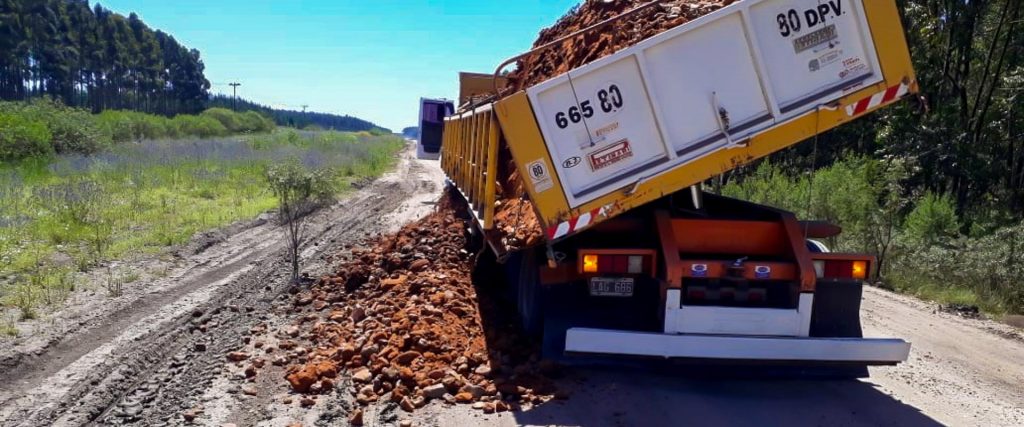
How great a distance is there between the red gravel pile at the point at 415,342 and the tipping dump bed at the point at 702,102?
1319 millimetres

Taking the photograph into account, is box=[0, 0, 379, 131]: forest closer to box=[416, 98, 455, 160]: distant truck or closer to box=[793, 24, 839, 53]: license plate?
box=[416, 98, 455, 160]: distant truck

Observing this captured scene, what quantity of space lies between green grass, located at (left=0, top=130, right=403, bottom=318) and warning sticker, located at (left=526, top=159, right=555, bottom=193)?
238 inches

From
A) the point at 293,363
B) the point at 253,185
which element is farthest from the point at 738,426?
the point at 253,185

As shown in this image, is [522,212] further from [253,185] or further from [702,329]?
[253,185]

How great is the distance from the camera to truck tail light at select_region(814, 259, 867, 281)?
18.1ft

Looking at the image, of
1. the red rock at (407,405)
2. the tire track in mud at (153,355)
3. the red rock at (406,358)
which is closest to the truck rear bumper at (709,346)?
the red rock at (407,405)

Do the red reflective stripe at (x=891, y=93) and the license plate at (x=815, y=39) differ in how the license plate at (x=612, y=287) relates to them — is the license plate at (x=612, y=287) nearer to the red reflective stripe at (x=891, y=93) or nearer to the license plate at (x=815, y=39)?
the license plate at (x=815, y=39)

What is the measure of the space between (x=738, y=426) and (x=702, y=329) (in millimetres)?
751

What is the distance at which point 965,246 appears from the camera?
39.0ft

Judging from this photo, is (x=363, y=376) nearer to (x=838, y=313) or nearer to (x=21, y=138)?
(x=838, y=313)

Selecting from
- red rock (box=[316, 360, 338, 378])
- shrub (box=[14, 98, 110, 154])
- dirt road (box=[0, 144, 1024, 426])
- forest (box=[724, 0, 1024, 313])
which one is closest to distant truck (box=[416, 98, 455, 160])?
forest (box=[724, 0, 1024, 313])

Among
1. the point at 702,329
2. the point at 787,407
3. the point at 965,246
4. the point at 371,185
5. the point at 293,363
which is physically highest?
the point at 371,185

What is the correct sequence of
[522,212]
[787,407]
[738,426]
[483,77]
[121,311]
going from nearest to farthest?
[738,426] → [787,407] → [522,212] → [121,311] → [483,77]

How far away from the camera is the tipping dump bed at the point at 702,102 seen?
4.98 m
